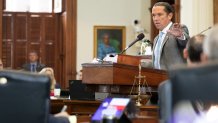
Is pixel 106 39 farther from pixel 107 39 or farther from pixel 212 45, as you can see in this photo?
pixel 212 45

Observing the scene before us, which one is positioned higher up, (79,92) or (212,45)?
(212,45)

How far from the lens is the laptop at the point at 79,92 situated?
610cm

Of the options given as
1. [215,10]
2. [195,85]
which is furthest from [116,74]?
[215,10]

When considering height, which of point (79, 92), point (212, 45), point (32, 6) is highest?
point (32, 6)

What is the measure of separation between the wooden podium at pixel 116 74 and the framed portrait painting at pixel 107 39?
8986 millimetres

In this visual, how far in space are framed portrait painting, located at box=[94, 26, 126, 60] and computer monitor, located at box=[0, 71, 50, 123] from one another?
38.8 feet

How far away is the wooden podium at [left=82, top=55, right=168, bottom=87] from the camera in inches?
202

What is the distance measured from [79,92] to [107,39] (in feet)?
26.9

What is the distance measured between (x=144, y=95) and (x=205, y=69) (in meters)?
2.95

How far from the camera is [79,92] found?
251 inches

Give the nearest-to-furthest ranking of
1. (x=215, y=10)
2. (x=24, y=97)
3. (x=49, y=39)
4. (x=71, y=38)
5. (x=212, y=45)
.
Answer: (x=212, y=45)
(x=24, y=97)
(x=215, y=10)
(x=71, y=38)
(x=49, y=39)

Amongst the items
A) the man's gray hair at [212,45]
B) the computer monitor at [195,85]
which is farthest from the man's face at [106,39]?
the computer monitor at [195,85]

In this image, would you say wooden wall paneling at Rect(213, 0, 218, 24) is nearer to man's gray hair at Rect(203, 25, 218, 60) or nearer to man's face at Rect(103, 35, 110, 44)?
man's face at Rect(103, 35, 110, 44)

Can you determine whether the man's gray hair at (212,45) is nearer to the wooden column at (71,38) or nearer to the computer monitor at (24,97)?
the computer monitor at (24,97)
